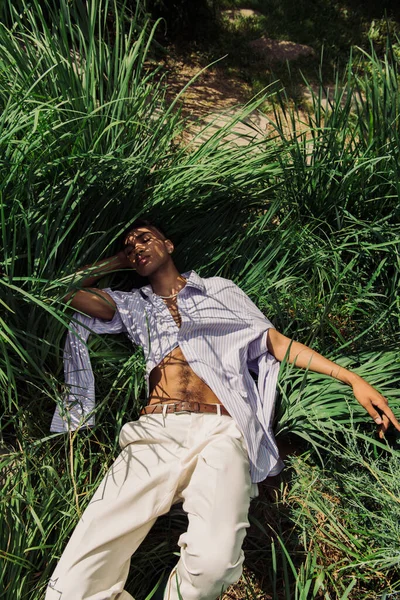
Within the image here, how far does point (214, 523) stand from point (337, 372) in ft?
2.73

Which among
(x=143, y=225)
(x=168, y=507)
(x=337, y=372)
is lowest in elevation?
(x=168, y=507)

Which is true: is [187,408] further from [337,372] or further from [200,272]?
[200,272]

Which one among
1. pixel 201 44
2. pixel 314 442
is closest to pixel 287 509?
pixel 314 442

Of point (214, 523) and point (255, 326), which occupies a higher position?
point (255, 326)

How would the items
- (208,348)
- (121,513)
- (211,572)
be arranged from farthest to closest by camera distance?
(208,348)
(121,513)
(211,572)

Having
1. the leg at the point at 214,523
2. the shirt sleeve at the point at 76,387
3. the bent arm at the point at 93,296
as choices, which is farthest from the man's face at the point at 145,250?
the leg at the point at 214,523

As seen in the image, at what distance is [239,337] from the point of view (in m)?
2.35

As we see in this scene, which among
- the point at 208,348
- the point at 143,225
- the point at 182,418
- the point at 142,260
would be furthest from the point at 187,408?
the point at 143,225

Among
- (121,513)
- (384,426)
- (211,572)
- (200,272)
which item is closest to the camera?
(211,572)

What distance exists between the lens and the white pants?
1.79 metres

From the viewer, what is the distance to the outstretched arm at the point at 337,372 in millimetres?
2098

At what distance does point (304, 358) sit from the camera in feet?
7.60

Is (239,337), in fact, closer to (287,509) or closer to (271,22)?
(287,509)

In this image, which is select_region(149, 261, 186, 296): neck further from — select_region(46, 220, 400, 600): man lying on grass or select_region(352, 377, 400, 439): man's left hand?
select_region(352, 377, 400, 439): man's left hand
